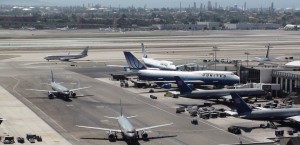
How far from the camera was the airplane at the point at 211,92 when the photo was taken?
3684 inches

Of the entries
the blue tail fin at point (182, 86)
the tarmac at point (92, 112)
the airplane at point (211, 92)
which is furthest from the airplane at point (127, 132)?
the airplane at point (211, 92)

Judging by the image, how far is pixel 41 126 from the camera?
7862 centimetres

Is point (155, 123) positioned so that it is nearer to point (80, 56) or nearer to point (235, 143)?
point (235, 143)

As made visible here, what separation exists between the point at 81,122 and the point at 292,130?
1066 inches

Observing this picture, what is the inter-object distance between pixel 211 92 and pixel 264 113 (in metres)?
18.4

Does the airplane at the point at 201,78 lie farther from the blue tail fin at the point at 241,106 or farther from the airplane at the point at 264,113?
the blue tail fin at the point at 241,106

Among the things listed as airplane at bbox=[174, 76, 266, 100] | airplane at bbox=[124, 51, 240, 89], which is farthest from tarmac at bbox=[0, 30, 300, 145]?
airplane at bbox=[124, 51, 240, 89]

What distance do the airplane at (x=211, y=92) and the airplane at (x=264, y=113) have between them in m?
16.6

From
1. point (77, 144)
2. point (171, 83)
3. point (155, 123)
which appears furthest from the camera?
point (171, 83)

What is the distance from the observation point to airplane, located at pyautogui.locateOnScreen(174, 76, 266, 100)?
93.6m

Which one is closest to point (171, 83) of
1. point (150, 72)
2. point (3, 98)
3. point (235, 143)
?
point (150, 72)

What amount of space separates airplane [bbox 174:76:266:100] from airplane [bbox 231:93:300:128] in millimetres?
16636

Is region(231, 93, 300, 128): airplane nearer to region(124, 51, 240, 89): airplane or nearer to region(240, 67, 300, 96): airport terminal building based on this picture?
region(240, 67, 300, 96): airport terminal building

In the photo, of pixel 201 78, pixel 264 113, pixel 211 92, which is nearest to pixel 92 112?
pixel 211 92
